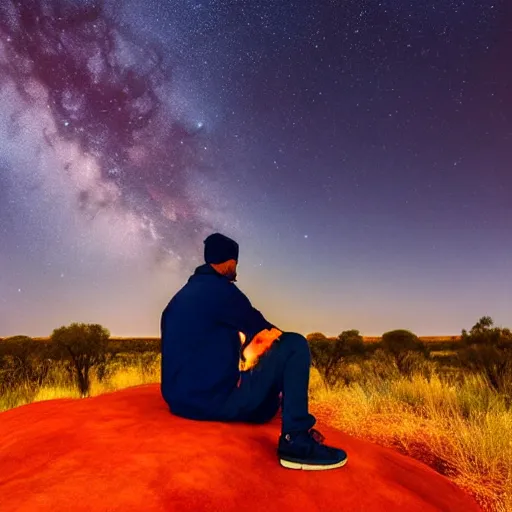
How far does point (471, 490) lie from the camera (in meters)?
4.22

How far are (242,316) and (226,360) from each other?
1.07 feet

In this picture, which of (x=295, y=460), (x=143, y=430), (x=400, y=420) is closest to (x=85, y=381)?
(x=400, y=420)

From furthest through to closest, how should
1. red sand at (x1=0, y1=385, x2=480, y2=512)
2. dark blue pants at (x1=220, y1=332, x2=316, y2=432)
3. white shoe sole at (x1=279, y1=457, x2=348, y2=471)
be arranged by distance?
dark blue pants at (x1=220, y1=332, x2=316, y2=432) → white shoe sole at (x1=279, y1=457, x2=348, y2=471) → red sand at (x1=0, y1=385, x2=480, y2=512)

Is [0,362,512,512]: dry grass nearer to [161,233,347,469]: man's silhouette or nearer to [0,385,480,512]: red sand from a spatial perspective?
[0,385,480,512]: red sand

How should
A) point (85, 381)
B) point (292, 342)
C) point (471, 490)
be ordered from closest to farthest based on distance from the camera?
1. point (292, 342)
2. point (471, 490)
3. point (85, 381)

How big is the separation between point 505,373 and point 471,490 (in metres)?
9.52

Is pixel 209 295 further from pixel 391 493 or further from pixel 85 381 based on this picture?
pixel 85 381

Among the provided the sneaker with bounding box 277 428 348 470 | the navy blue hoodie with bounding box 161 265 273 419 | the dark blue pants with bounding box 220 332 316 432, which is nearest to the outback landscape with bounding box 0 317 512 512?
the sneaker with bounding box 277 428 348 470

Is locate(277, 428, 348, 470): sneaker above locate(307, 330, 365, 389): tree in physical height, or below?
below

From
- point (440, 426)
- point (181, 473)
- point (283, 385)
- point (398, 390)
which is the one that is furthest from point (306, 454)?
point (398, 390)

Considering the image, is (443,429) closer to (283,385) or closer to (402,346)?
(283,385)

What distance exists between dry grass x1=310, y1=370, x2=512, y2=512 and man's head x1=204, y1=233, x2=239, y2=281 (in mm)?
2791

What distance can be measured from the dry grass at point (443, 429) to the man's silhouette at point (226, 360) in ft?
6.46

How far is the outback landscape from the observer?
4879mm
